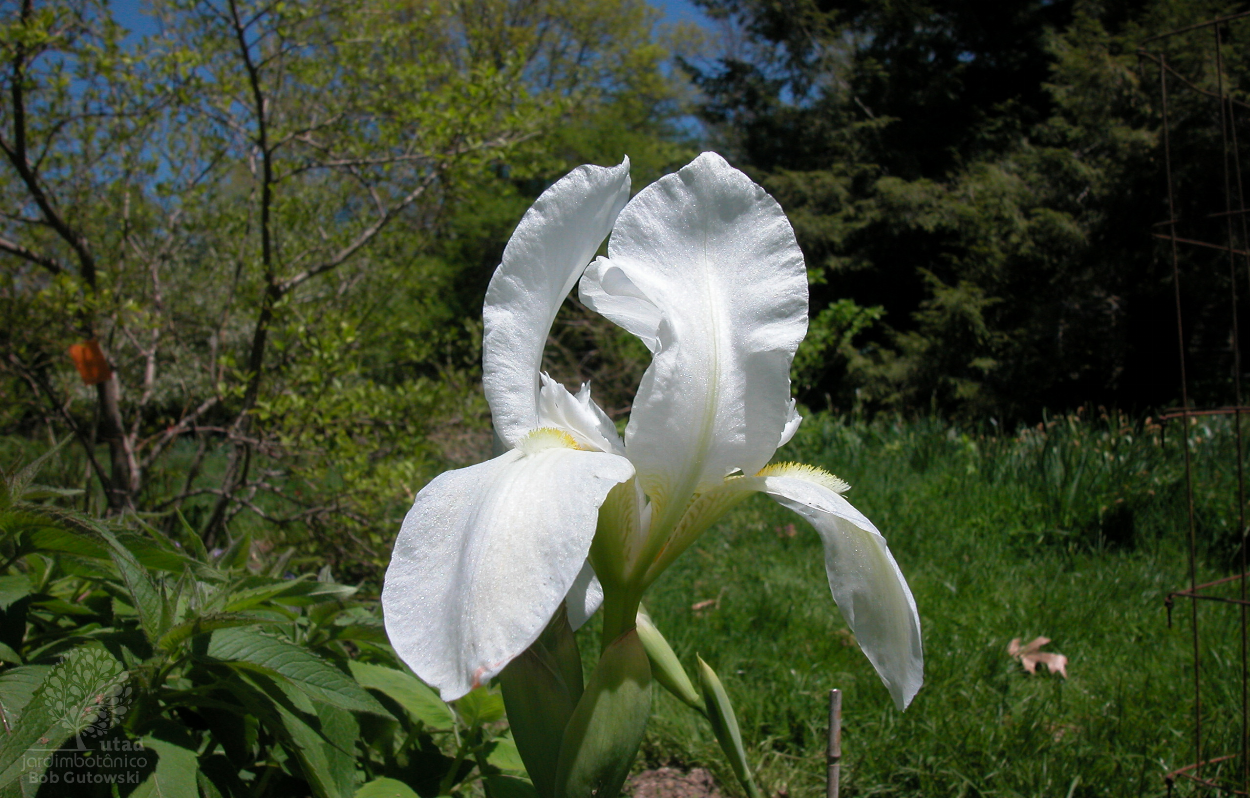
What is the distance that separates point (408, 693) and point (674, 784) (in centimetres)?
103

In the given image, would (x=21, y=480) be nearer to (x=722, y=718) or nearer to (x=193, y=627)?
(x=193, y=627)

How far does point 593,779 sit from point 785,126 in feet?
47.2

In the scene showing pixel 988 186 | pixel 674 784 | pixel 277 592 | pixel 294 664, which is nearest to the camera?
pixel 294 664

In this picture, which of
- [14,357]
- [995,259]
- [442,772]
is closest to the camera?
[442,772]

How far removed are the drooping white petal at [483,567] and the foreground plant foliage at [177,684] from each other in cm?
39

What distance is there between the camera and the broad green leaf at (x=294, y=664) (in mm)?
864

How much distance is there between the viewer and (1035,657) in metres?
2.54

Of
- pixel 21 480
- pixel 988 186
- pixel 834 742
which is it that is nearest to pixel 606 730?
pixel 834 742

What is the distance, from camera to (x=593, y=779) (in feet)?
2.03

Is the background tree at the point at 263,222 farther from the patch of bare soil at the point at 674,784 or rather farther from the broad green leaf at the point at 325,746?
the broad green leaf at the point at 325,746

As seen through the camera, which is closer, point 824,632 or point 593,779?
point 593,779

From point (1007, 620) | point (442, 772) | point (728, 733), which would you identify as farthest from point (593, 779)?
point (1007, 620)

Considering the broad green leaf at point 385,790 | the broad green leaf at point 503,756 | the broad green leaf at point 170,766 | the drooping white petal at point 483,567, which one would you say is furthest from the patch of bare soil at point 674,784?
the drooping white petal at point 483,567

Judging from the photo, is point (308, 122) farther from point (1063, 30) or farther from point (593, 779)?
point (1063, 30)
